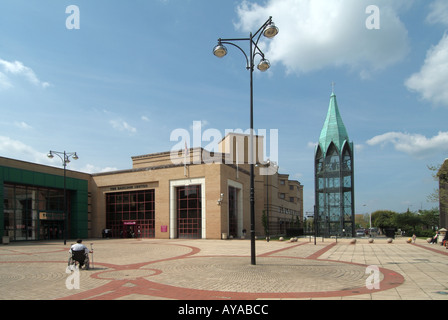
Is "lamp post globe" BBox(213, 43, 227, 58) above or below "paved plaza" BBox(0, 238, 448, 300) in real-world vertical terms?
above

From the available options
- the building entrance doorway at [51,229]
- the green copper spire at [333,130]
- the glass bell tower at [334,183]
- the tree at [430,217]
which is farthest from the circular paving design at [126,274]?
the tree at [430,217]

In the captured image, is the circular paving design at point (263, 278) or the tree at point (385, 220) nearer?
the circular paving design at point (263, 278)

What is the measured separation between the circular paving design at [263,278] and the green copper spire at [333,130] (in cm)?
4288

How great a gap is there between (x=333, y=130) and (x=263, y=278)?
48.1m

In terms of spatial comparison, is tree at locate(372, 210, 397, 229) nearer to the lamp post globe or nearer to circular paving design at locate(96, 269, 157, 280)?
the lamp post globe

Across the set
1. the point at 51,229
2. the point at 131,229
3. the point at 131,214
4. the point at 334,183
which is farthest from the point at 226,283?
the point at 334,183

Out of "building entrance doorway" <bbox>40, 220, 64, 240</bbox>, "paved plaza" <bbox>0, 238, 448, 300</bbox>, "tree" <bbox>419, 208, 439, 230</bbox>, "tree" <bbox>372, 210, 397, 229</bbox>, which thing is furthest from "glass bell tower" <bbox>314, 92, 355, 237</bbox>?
"paved plaza" <bbox>0, 238, 448, 300</bbox>

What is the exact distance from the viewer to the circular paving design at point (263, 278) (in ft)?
29.6

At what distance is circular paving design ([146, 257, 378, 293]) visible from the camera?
29.6ft

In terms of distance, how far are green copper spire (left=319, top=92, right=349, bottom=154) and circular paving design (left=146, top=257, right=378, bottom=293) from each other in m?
42.9

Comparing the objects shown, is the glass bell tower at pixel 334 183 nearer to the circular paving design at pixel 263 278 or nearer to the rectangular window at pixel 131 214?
the rectangular window at pixel 131 214

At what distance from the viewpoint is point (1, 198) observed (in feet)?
109
